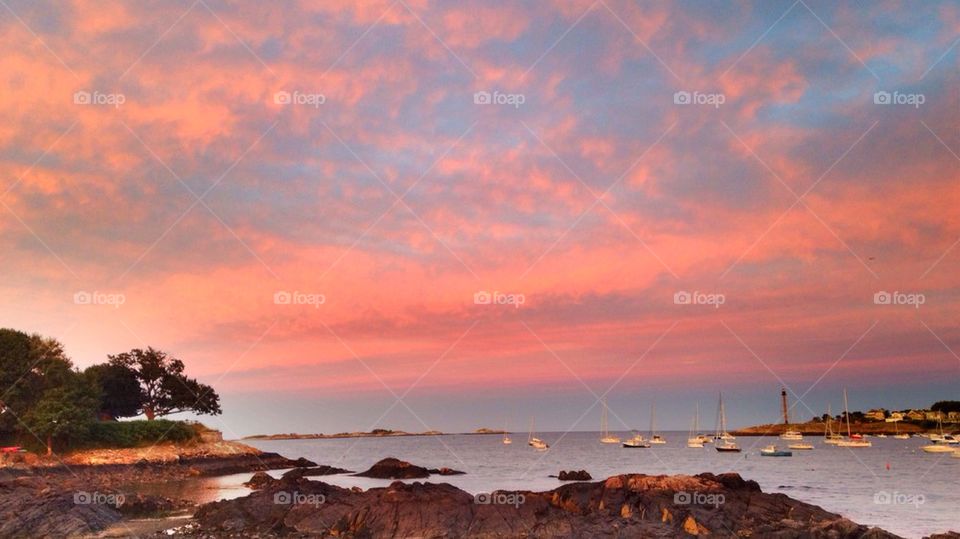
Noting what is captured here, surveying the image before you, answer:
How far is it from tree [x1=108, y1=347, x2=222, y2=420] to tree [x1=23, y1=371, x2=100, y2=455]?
23617mm

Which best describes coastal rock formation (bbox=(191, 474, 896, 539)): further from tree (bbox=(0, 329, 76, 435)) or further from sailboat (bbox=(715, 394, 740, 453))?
sailboat (bbox=(715, 394, 740, 453))

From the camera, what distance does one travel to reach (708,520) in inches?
1208

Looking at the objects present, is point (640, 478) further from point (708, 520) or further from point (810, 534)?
point (810, 534)

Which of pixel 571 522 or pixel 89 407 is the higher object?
pixel 89 407

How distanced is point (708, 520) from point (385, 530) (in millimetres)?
14585

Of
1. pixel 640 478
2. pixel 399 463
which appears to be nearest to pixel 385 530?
pixel 640 478

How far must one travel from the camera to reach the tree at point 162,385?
98.9 meters

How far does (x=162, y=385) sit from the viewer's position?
3947 inches

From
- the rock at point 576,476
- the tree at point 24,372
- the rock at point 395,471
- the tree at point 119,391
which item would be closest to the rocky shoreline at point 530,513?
the rock at point 576,476

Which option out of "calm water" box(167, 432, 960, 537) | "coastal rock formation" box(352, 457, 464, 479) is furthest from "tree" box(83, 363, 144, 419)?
"coastal rock formation" box(352, 457, 464, 479)

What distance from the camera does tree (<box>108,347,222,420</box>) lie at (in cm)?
9894

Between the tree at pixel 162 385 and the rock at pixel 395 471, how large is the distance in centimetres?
3778

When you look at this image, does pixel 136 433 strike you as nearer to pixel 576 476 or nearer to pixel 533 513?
pixel 576 476

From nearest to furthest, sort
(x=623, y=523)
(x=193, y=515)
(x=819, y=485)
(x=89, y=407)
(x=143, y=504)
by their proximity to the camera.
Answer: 1. (x=623, y=523)
2. (x=193, y=515)
3. (x=143, y=504)
4. (x=819, y=485)
5. (x=89, y=407)
